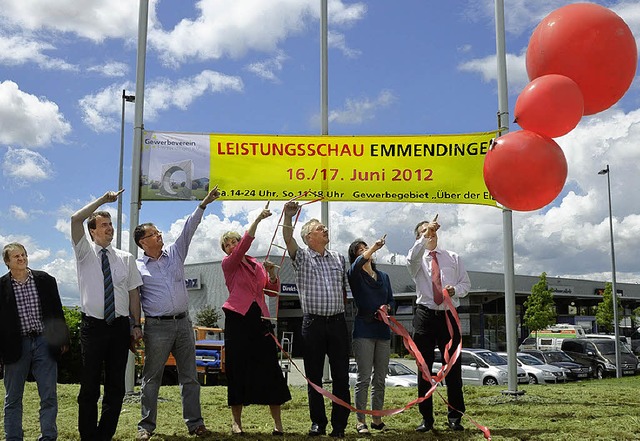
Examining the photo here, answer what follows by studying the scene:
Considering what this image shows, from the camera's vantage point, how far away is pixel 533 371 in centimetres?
2084

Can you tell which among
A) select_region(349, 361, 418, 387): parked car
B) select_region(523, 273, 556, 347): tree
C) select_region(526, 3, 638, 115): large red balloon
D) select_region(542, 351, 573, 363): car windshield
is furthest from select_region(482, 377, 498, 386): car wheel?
select_region(523, 273, 556, 347): tree

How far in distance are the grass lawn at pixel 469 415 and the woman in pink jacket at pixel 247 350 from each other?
30 centimetres

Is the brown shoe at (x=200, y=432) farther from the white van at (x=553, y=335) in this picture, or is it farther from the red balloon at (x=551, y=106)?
the white van at (x=553, y=335)

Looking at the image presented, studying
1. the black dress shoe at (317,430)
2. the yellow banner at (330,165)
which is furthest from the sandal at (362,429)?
the yellow banner at (330,165)

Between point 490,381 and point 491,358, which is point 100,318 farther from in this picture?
point 491,358

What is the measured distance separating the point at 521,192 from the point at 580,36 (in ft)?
4.50

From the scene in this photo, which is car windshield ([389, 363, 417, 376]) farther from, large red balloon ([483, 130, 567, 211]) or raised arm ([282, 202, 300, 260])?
large red balloon ([483, 130, 567, 211])

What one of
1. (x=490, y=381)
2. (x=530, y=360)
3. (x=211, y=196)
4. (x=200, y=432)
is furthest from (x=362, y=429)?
(x=530, y=360)

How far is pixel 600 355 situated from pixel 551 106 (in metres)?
23.9

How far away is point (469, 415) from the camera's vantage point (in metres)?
6.71

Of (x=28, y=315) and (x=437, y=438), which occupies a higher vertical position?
(x=28, y=315)

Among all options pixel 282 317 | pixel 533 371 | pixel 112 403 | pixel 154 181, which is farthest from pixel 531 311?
pixel 112 403

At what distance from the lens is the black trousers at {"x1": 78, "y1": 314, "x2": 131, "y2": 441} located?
16.9ft

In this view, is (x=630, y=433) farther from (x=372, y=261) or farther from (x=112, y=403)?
(x=112, y=403)
